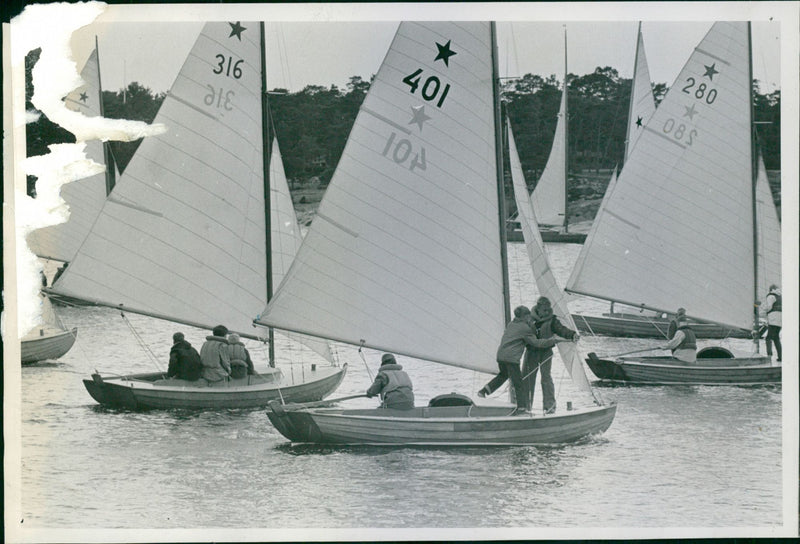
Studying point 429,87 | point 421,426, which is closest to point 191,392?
point 421,426

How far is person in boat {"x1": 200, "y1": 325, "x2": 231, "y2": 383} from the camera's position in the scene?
18.4 m

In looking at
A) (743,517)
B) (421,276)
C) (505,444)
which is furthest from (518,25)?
(743,517)

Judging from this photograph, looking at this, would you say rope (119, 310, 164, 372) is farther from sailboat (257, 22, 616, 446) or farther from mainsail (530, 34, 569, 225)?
mainsail (530, 34, 569, 225)

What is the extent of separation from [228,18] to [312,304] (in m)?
3.15

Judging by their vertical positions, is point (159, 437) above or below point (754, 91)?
below

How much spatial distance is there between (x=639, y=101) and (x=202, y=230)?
18.7 feet

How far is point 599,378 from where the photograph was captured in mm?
19609

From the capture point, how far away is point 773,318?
1830cm

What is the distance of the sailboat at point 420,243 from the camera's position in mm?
17062

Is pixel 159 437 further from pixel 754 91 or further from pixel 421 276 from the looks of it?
pixel 754 91

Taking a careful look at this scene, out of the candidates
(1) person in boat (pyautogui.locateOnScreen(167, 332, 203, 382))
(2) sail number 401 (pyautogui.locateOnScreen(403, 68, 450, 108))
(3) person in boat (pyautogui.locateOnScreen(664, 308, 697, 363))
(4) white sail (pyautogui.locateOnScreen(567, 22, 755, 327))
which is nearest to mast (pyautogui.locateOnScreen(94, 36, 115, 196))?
(1) person in boat (pyautogui.locateOnScreen(167, 332, 203, 382))

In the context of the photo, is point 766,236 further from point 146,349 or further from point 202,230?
point 146,349

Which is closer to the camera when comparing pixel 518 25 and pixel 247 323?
pixel 518 25

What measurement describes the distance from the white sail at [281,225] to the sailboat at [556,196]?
362 centimetres
